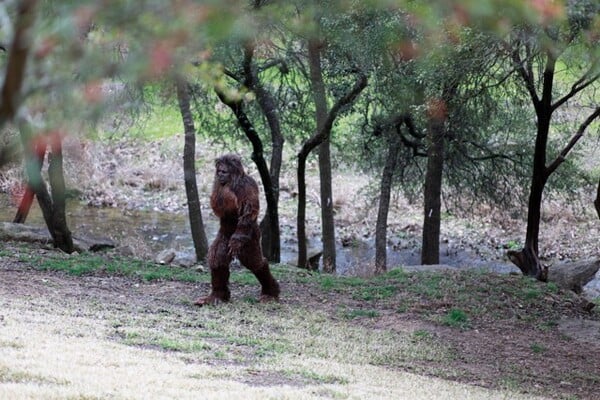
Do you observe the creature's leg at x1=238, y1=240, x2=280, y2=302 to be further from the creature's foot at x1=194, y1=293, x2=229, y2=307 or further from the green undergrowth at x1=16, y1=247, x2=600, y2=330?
the creature's foot at x1=194, y1=293, x2=229, y2=307

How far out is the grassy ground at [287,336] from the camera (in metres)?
6.32

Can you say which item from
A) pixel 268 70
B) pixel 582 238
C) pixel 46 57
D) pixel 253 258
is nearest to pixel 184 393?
pixel 46 57

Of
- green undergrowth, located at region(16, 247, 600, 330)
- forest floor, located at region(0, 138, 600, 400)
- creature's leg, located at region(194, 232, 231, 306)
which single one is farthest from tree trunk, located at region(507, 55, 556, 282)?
creature's leg, located at region(194, 232, 231, 306)

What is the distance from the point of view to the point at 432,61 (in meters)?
11.6

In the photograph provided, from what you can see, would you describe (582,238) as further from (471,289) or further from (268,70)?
(471,289)

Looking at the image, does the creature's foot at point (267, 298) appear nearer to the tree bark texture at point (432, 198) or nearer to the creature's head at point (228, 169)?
the creature's head at point (228, 169)

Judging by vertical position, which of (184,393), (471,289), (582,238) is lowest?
(184,393)

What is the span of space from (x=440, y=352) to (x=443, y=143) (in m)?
8.67

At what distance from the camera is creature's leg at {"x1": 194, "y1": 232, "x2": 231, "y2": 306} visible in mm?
10992

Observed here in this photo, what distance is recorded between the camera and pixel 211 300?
11086 mm

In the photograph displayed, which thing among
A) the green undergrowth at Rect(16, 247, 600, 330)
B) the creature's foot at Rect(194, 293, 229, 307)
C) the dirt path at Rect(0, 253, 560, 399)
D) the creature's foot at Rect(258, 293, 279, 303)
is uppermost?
the green undergrowth at Rect(16, 247, 600, 330)

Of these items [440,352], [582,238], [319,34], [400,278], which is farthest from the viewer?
[582,238]

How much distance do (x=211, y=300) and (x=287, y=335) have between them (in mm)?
1993

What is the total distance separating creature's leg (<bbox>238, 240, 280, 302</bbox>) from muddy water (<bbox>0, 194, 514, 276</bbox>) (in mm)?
7622
